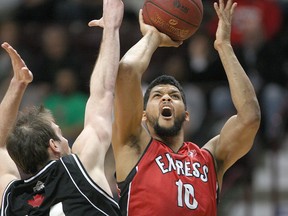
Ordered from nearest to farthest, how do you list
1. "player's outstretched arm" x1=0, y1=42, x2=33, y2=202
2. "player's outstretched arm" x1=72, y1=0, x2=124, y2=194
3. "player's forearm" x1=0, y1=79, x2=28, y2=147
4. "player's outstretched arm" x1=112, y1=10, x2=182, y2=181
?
1. "player's outstretched arm" x1=72, y1=0, x2=124, y2=194
2. "player's outstretched arm" x1=0, y1=42, x2=33, y2=202
3. "player's forearm" x1=0, y1=79, x2=28, y2=147
4. "player's outstretched arm" x1=112, y1=10, x2=182, y2=181

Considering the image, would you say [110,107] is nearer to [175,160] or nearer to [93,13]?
[175,160]

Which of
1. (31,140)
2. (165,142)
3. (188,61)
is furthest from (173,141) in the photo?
(188,61)

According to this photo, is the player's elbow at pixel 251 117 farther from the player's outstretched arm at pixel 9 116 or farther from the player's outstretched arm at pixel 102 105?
the player's outstretched arm at pixel 9 116

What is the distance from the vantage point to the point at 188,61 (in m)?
12.0

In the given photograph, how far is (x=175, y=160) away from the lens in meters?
6.53

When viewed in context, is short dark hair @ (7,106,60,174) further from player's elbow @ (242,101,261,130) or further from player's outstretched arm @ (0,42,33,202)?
player's elbow @ (242,101,261,130)

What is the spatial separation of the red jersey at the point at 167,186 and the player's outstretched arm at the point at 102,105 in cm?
97

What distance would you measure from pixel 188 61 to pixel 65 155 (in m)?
6.66

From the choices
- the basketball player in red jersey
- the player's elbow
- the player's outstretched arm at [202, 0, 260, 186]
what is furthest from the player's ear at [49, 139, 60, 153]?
the player's elbow

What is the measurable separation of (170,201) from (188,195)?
0.16 m

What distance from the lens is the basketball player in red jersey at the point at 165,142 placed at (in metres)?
6.27

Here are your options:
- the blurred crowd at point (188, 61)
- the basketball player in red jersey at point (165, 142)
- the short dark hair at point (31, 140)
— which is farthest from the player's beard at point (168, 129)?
the blurred crowd at point (188, 61)

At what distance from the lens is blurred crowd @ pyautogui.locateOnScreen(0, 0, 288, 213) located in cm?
1136

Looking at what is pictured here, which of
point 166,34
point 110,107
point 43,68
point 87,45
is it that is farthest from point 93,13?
point 110,107
